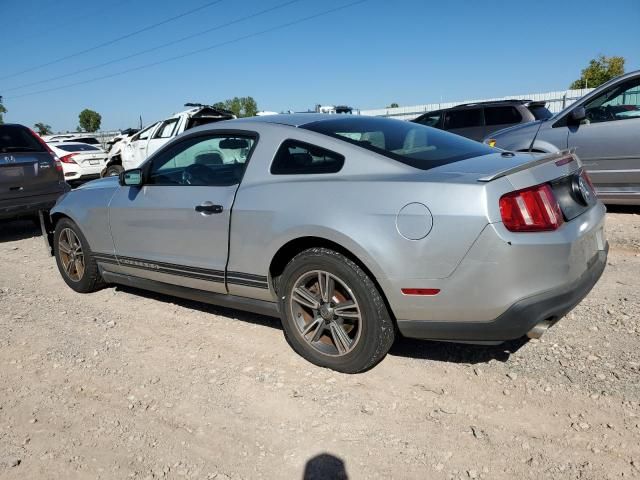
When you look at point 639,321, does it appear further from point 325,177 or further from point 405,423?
point 325,177

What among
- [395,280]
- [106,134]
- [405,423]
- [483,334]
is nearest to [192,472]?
[405,423]

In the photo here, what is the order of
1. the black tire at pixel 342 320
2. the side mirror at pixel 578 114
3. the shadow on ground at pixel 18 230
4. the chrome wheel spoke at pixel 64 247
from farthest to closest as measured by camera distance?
the shadow on ground at pixel 18 230 < the side mirror at pixel 578 114 < the chrome wheel spoke at pixel 64 247 < the black tire at pixel 342 320

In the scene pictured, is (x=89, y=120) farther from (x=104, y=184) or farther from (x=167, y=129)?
(x=104, y=184)

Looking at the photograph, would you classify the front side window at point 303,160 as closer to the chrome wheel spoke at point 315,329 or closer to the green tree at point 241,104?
the chrome wheel spoke at point 315,329

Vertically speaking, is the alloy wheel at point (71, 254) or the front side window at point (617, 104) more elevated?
the front side window at point (617, 104)

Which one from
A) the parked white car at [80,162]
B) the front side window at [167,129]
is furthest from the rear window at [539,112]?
the parked white car at [80,162]

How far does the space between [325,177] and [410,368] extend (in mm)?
1278

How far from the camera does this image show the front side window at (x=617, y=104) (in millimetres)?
6547

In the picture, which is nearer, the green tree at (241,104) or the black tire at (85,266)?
the black tire at (85,266)

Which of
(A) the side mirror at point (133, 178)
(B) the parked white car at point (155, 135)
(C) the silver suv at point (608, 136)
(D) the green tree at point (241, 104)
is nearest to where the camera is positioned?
(A) the side mirror at point (133, 178)

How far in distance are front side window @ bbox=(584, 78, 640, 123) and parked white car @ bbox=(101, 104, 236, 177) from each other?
316 inches

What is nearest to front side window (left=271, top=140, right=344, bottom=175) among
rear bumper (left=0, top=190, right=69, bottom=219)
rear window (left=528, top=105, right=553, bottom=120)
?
rear bumper (left=0, top=190, right=69, bottom=219)

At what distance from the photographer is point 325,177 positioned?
3150mm

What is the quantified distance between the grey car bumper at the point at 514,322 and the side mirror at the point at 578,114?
4.50 m
